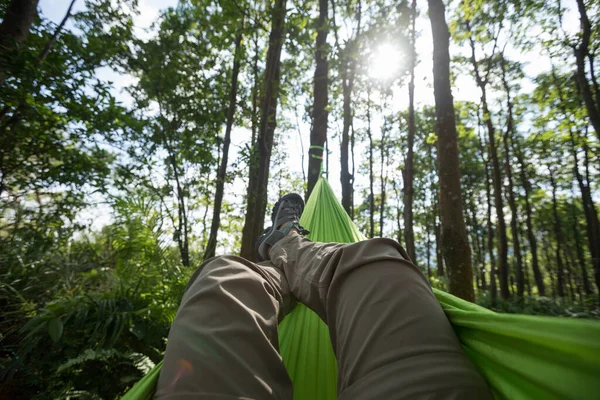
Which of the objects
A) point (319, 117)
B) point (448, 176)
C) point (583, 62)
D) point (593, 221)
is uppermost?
point (583, 62)

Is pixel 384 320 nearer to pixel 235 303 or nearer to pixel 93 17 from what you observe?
pixel 235 303

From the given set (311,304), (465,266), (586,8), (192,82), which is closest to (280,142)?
(192,82)

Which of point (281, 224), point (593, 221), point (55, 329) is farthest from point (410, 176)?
point (55, 329)

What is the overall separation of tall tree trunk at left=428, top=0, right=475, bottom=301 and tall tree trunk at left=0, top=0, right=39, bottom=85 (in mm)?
2855

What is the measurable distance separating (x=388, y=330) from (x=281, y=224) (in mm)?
1000

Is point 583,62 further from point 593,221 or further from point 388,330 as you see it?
point 388,330

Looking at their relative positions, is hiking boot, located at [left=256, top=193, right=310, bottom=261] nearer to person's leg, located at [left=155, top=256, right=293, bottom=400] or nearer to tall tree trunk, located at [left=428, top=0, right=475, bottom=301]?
person's leg, located at [left=155, top=256, right=293, bottom=400]

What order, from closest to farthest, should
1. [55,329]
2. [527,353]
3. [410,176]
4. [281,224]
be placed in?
[527,353]
[55,329]
[281,224]
[410,176]

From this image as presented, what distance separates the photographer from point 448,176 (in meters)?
2.09

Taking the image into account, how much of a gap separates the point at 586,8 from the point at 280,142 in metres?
7.39

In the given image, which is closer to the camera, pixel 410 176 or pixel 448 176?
pixel 448 176

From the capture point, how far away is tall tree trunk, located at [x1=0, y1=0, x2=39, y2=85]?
1.51 metres

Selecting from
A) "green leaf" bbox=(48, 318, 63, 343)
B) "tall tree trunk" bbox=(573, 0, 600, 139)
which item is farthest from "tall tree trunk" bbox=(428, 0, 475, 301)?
"tall tree trunk" bbox=(573, 0, 600, 139)

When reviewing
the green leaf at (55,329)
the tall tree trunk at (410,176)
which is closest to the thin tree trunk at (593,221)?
the tall tree trunk at (410,176)
